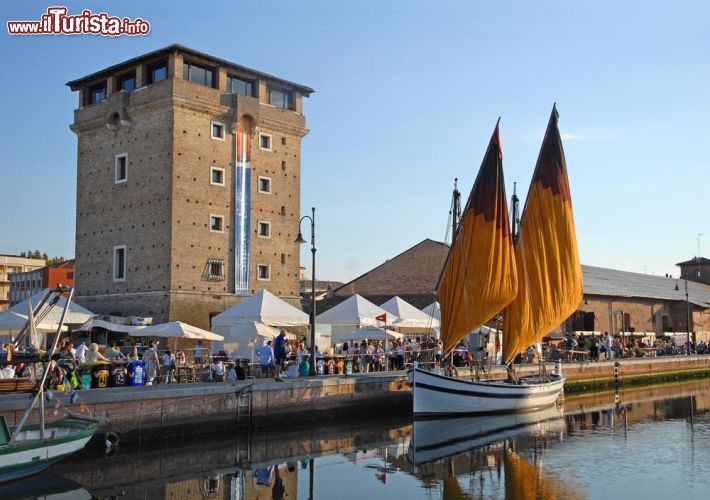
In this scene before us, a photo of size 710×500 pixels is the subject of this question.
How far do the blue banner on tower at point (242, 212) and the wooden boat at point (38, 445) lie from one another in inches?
960

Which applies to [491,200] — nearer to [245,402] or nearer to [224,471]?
[245,402]

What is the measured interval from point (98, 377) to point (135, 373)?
1.09 meters

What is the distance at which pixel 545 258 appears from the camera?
33.8 m

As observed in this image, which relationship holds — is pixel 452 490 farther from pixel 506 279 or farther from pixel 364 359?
pixel 364 359

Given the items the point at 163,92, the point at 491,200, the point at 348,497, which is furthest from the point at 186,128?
the point at 348,497

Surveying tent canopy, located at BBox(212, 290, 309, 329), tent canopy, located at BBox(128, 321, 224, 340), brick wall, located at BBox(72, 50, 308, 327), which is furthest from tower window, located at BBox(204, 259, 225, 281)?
tent canopy, located at BBox(128, 321, 224, 340)

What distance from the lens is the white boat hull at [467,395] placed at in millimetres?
27858

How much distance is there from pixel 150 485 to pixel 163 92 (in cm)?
2751

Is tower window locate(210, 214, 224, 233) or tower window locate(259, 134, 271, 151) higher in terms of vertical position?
tower window locate(259, 134, 271, 151)

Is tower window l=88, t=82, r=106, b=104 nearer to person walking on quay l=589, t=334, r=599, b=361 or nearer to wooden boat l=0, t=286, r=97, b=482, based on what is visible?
wooden boat l=0, t=286, r=97, b=482

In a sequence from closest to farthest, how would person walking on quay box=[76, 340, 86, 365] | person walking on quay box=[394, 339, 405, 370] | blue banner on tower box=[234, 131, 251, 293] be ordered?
1. person walking on quay box=[76, 340, 86, 365]
2. person walking on quay box=[394, 339, 405, 370]
3. blue banner on tower box=[234, 131, 251, 293]

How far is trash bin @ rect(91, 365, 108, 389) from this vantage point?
23.9m

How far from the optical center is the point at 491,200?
31.3 m

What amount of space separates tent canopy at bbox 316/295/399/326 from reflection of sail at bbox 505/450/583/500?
43.2 feet
